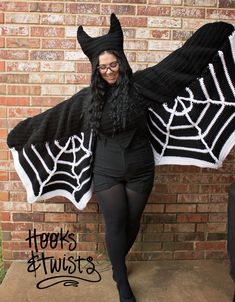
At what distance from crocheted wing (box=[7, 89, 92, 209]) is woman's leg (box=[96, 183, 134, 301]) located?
238 millimetres

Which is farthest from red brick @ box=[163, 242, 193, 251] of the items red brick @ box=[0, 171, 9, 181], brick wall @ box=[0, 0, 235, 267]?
red brick @ box=[0, 171, 9, 181]

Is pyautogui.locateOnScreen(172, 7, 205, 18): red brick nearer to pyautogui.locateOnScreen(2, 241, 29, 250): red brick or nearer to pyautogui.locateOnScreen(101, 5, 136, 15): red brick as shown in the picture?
pyautogui.locateOnScreen(101, 5, 136, 15): red brick

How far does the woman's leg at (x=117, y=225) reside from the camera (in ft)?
7.54

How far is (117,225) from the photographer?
2.32 meters

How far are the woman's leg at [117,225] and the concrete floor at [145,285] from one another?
191 millimetres

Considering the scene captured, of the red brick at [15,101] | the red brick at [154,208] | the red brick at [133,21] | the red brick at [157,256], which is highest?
the red brick at [133,21]

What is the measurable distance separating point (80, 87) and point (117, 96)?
0.66 metres

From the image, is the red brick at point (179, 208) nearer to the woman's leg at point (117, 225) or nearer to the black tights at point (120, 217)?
the black tights at point (120, 217)

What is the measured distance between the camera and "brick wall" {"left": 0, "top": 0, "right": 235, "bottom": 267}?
8.66 ft

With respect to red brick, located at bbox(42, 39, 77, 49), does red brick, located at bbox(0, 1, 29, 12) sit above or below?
above

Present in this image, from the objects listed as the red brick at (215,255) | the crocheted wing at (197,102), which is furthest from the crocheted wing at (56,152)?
the red brick at (215,255)

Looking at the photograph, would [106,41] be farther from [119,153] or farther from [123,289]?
[123,289]

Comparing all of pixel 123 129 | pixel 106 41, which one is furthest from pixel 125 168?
pixel 106 41

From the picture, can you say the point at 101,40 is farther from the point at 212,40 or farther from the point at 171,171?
the point at 171,171
